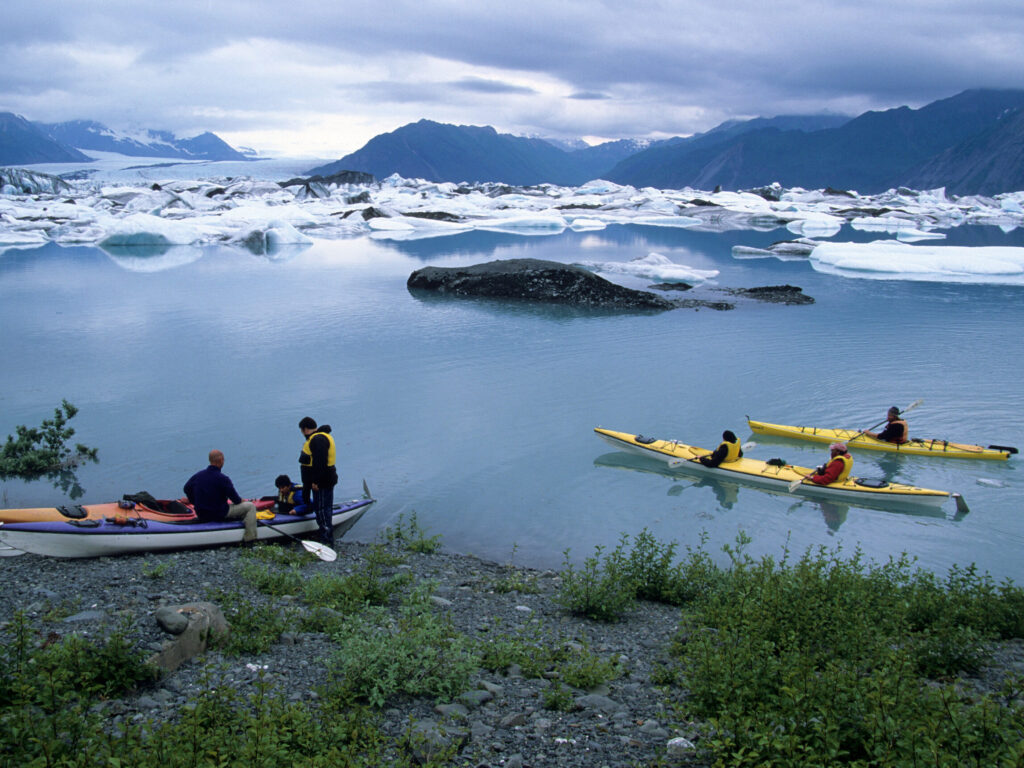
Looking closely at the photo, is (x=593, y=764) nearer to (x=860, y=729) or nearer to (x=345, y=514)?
(x=860, y=729)

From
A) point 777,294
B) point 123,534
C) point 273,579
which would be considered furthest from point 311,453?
point 777,294

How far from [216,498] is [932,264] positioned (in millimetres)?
31848

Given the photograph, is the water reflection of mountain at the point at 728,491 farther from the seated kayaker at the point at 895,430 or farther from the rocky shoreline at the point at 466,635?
the rocky shoreline at the point at 466,635

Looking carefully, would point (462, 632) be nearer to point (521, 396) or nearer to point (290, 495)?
point (290, 495)

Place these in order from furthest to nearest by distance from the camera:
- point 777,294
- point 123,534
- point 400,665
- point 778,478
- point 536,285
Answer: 1. point 777,294
2. point 536,285
3. point 778,478
4. point 123,534
5. point 400,665

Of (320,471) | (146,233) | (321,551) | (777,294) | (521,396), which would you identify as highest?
(146,233)

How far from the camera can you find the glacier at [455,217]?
107 feet

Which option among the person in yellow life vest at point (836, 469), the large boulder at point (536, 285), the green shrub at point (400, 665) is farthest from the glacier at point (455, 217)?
the green shrub at point (400, 665)

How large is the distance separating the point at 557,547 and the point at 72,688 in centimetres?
546

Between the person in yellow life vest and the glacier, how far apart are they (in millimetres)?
19382

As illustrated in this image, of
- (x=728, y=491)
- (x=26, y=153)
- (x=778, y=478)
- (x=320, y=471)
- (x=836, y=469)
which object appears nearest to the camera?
(x=320, y=471)

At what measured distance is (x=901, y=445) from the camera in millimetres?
11180

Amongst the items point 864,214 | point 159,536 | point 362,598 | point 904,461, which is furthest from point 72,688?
point 864,214

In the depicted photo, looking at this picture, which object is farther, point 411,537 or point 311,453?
point 411,537
